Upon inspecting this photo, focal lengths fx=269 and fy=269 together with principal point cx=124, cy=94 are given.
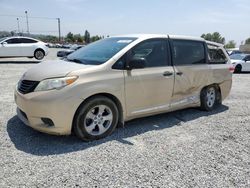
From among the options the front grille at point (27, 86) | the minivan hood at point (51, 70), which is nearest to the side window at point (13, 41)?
the minivan hood at point (51, 70)

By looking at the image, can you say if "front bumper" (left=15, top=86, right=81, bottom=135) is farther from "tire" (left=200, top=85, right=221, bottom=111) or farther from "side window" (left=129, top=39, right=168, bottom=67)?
"tire" (left=200, top=85, right=221, bottom=111)

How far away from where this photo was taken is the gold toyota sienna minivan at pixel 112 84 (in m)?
3.79

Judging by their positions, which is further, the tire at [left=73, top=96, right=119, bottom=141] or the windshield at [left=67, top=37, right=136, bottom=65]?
the windshield at [left=67, top=37, right=136, bottom=65]

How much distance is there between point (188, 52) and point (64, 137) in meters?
2.97

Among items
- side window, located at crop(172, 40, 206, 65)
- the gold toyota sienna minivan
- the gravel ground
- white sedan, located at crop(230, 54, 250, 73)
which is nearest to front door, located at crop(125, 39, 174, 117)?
the gold toyota sienna minivan

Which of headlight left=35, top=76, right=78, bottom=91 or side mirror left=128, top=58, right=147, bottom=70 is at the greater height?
side mirror left=128, top=58, right=147, bottom=70

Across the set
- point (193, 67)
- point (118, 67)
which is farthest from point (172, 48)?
point (118, 67)

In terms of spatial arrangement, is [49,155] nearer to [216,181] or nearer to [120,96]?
[120,96]

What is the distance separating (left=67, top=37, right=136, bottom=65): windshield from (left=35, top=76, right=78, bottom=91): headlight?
0.63 m

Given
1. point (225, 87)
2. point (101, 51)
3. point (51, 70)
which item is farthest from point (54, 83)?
point (225, 87)

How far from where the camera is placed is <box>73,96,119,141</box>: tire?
3.96 metres

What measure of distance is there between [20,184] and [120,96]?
1976 mm

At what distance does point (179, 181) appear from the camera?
3119mm

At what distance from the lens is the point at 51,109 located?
371 cm
